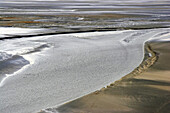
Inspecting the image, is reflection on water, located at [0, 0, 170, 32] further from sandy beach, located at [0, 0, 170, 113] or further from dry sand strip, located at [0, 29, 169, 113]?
sandy beach, located at [0, 0, 170, 113]

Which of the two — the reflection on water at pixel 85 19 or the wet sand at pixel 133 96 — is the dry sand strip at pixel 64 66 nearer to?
the wet sand at pixel 133 96

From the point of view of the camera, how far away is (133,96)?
618 centimetres

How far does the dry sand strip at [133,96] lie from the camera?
552 centimetres

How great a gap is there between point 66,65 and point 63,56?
1.29 m

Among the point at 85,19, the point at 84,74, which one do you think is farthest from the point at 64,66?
the point at 85,19

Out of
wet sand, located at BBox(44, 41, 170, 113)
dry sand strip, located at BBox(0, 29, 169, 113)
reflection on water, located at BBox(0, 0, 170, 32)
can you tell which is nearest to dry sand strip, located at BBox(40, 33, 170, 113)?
wet sand, located at BBox(44, 41, 170, 113)

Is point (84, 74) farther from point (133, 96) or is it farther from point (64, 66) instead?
point (133, 96)

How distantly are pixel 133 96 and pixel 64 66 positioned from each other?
10.9 ft

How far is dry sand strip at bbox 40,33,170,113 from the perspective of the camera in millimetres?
5520

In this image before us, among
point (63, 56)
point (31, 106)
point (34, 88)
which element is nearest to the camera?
point (31, 106)

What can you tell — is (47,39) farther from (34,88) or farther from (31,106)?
(31,106)

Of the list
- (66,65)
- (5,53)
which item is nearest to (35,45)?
(5,53)

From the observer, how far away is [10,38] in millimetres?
14133

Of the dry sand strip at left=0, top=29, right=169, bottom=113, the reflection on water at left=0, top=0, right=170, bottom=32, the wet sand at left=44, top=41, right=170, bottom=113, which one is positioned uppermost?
the wet sand at left=44, top=41, right=170, bottom=113
